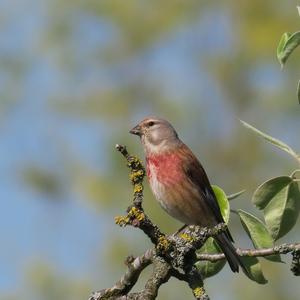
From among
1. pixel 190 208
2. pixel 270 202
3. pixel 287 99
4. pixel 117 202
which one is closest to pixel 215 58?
pixel 287 99

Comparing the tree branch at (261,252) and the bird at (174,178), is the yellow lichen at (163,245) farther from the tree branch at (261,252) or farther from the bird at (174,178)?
the bird at (174,178)

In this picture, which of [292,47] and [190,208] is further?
[190,208]

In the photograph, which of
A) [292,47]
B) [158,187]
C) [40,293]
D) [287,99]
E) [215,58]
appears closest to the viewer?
[292,47]

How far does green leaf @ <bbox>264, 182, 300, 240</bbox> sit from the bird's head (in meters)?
2.78

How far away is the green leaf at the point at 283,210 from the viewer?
342cm

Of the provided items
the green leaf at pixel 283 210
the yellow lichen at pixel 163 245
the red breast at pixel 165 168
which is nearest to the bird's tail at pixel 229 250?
the green leaf at pixel 283 210

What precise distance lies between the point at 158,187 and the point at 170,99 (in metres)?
8.45

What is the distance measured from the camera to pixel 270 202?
3445mm

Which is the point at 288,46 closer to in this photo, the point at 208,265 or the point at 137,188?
the point at 137,188

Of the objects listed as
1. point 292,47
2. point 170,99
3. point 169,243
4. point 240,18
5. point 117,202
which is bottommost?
point 169,243

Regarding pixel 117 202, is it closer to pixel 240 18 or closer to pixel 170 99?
pixel 170 99

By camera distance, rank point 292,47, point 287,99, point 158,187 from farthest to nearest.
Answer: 1. point 287,99
2. point 158,187
3. point 292,47

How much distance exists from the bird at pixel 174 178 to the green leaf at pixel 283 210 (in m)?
2.15

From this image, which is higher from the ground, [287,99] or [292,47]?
[287,99]
